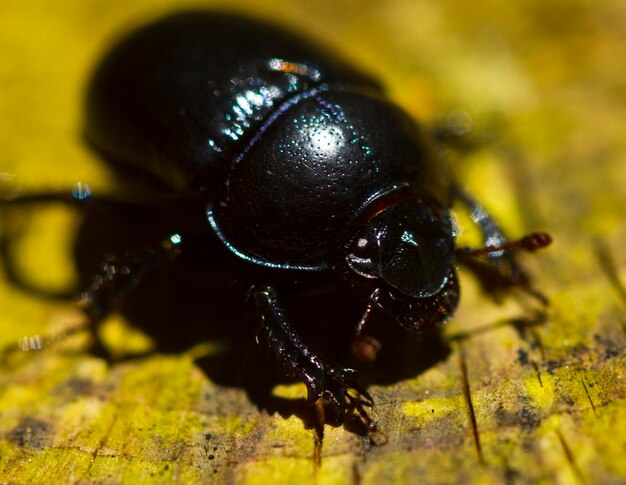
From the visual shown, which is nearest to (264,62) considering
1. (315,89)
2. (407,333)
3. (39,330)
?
(315,89)

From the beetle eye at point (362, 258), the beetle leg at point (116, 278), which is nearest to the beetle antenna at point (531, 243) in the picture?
the beetle eye at point (362, 258)

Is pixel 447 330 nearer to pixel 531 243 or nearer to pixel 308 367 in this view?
pixel 531 243

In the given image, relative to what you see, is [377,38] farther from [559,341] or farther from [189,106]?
[559,341]

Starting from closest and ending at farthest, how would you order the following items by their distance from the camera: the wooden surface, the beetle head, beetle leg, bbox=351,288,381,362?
1. the wooden surface
2. beetle leg, bbox=351,288,381,362
3. the beetle head

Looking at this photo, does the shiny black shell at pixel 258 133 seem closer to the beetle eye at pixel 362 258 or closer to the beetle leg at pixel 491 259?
the beetle eye at pixel 362 258

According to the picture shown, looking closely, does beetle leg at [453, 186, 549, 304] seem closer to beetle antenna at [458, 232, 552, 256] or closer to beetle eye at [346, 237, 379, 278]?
beetle antenna at [458, 232, 552, 256]

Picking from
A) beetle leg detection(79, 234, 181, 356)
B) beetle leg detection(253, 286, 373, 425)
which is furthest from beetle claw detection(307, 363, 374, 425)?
beetle leg detection(79, 234, 181, 356)
